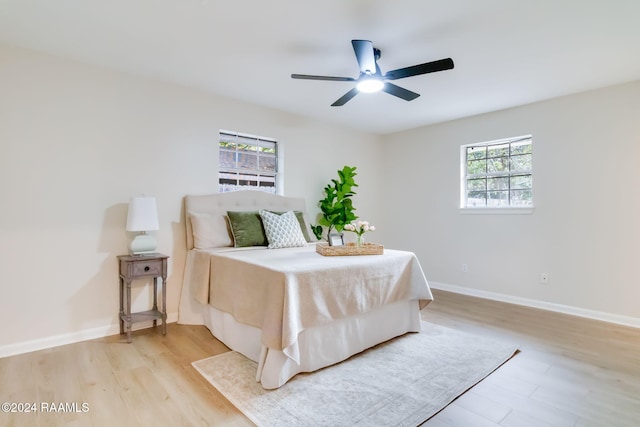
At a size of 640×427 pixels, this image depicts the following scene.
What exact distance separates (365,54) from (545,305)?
142 inches

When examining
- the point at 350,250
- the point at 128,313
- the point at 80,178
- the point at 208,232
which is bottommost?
the point at 128,313

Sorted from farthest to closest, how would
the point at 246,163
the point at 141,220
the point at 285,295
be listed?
the point at 246,163 < the point at 141,220 < the point at 285,295

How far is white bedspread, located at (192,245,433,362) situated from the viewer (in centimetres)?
204

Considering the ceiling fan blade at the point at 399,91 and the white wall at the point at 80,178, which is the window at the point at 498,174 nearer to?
the ceiling fan blade at the point at 399,91

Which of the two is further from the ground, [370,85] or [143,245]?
[370,85]

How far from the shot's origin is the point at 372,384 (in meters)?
2.11

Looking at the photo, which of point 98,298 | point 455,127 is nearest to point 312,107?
point 455,127

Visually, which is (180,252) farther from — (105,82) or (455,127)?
(455,127)

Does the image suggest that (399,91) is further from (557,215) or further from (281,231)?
(557,215)

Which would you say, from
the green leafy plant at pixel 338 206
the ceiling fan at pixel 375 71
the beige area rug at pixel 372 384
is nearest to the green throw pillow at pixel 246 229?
the beige area rug at pixel 372 384

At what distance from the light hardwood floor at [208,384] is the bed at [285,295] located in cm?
34

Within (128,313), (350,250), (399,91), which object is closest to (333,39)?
(399,91)

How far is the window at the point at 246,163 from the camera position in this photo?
385 centimetres

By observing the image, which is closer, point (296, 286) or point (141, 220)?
point (296, 286)
